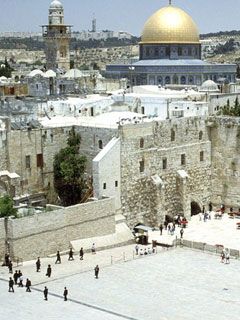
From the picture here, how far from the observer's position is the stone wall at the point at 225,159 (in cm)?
3716

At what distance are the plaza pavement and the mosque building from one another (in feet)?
93.9

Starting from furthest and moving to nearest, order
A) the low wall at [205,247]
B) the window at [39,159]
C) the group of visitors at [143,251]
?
the window at [39,159] → the group of visitors at [143,251] → the low wall at [205,247]

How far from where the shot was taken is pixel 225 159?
3766 cm

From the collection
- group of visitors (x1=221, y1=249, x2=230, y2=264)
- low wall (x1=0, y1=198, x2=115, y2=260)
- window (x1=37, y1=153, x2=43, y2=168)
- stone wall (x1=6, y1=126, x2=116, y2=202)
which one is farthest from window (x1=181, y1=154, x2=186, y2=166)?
group of visitors (x1=221, y1=249, x2=230, y2=264)

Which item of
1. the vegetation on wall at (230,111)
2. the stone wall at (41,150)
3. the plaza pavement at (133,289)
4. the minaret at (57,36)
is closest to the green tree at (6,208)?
the plaza pavement at (133,289)

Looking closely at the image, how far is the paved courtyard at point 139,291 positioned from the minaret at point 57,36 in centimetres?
4165

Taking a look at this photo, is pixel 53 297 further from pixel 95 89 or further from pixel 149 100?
pixel 95 89

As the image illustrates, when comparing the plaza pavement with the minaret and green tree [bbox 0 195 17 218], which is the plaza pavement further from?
the minaret

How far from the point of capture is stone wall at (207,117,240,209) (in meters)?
37.2

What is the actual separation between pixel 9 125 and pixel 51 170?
3125mm

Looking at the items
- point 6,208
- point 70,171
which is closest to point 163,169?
point 70,171

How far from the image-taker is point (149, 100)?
4150 centimetres

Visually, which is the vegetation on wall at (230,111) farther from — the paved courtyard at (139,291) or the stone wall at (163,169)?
the paved courtyard at (139,291)

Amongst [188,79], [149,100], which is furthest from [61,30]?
[149,100]
